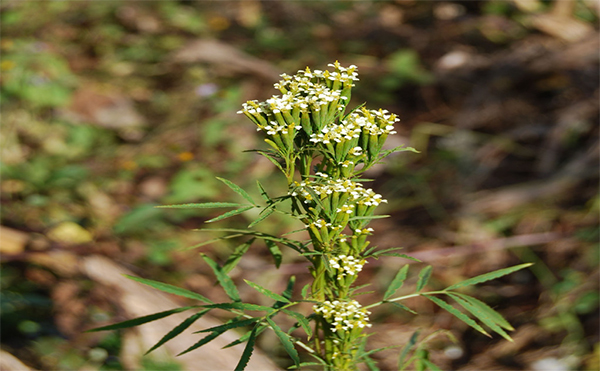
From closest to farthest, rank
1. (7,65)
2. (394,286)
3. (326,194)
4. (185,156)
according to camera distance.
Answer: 1. (326,194)
2. (394,286)
3. (185,156)
4. (7,65)

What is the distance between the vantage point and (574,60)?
11.0 ft

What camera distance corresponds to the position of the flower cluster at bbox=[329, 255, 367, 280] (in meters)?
0.89

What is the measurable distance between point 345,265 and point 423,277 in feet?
0.98

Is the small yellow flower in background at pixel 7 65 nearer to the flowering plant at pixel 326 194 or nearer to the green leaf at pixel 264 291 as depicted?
the flowering plant at pixel 326 194

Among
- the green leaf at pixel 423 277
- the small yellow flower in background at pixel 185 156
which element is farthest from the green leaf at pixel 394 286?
the small yellow flower in background at pixel 185 156

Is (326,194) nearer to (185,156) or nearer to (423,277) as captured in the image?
(423,277)

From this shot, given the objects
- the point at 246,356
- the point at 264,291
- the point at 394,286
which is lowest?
the point at 246,356

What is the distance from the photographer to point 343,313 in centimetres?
90

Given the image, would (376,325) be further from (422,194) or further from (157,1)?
(157,1)

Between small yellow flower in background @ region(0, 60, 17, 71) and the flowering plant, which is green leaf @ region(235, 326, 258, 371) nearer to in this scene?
the flowering plant

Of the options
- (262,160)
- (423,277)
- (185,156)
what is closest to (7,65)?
(185,156)

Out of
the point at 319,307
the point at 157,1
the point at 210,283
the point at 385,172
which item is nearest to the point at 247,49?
the point at 157,1

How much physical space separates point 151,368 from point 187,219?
1.11 metres

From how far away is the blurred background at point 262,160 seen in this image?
213cm
